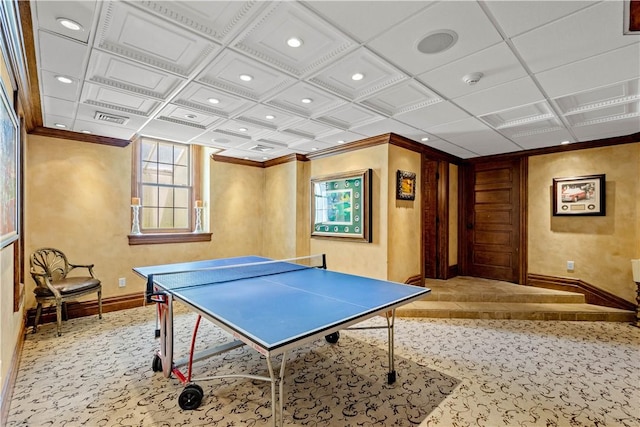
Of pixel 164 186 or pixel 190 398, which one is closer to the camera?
pixel 190 398

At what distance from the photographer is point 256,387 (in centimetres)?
253

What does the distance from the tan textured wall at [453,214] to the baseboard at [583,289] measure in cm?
127

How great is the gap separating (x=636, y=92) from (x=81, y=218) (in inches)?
259

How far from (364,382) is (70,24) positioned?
10.9 feet

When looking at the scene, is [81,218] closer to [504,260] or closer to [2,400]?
[2,400]

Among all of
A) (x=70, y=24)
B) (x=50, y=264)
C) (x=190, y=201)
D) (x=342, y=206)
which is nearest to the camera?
(x=70, y=24)

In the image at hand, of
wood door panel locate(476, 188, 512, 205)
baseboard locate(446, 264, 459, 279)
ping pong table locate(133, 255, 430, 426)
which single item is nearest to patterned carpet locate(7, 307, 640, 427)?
ping pong table locate(133, 255, 430, 426)

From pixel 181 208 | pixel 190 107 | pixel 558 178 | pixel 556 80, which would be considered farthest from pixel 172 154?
pixel 558 178

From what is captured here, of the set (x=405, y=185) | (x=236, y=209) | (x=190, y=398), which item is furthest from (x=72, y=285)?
(x=405, y=185)

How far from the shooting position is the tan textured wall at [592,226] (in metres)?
4.21

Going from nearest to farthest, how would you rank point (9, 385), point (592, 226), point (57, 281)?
point (9, 385) < point (57, 281) < point (592, 226)

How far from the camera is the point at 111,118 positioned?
3551mm

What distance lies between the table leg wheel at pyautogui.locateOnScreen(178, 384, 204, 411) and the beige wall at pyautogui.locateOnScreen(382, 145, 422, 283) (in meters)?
2.80

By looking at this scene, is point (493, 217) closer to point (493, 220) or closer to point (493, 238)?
point (493, 220)
